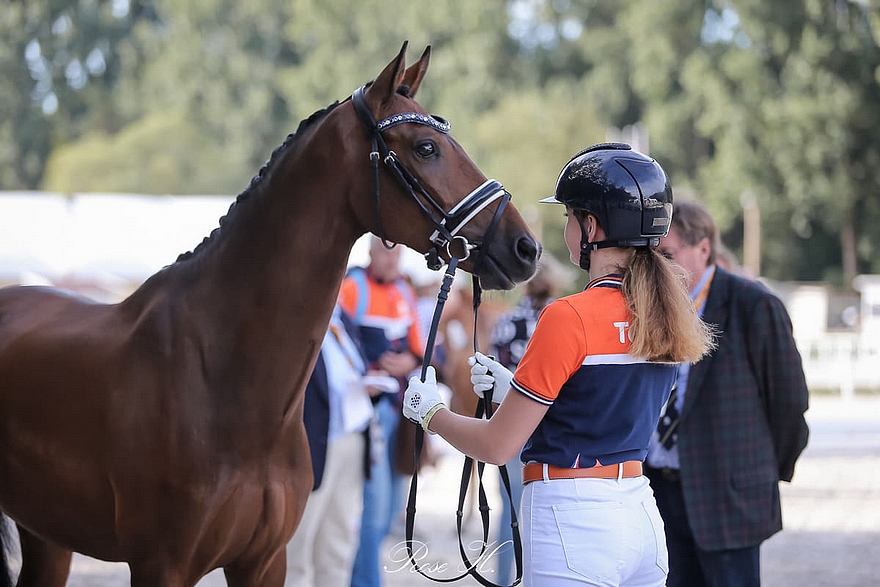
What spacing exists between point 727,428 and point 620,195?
5.56 ft

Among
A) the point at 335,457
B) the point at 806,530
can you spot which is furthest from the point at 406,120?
the point at 806,530

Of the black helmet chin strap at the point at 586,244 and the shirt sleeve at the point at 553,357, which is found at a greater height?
the black helmet chin strap at the point at 586,244

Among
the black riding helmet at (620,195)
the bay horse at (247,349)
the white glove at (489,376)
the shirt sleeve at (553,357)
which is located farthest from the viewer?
Result: the bay horse at (247,349)

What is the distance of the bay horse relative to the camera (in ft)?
9.20

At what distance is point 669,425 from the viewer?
3939mm

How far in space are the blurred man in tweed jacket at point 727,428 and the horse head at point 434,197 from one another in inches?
50.4

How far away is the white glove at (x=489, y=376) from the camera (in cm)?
267

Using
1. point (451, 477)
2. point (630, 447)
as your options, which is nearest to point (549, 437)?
point (630, 447)

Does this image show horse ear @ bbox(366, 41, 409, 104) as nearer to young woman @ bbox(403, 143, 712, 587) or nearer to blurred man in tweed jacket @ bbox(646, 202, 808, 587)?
young woman @ bbox(403, 143, 712, 587)

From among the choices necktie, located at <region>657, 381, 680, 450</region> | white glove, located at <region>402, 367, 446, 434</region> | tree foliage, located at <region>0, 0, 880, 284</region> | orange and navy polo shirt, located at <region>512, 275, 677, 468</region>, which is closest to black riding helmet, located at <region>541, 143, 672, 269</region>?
orange and navy polo shirt, located at <region>512, 275, 677, 468</region>

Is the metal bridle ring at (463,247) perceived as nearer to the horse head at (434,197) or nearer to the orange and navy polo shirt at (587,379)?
the horse head at (434,197)

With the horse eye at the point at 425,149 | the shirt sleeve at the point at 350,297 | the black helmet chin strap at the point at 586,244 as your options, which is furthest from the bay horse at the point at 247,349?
the shirt sleeve at the point at 350,297

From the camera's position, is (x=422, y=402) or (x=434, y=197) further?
(x=434, y=197)

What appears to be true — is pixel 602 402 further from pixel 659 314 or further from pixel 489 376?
pixel 489 376
